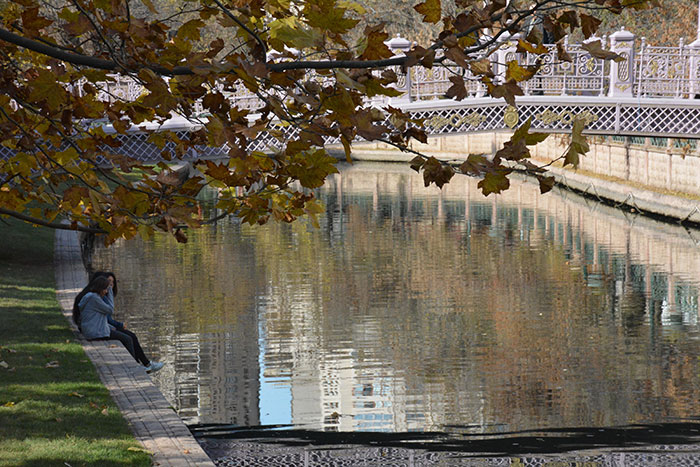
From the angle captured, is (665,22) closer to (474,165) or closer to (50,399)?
(50,399)

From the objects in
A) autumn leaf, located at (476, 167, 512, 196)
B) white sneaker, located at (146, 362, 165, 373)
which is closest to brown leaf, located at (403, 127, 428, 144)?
autumn leaf, located at (476, 167, 512, 196)

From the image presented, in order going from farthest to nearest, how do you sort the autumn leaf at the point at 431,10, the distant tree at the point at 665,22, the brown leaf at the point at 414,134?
the distant tree at the point at 665,22 < the brown leaf at the point at 414,134 < the autumn leaf at the point at 431,10

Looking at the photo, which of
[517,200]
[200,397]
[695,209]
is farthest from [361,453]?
[517,200]

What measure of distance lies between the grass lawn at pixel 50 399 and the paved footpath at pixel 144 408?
0.14 m

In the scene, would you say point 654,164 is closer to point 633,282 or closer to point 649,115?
point 649,115

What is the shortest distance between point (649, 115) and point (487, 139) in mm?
37438

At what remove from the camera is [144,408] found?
412 inches

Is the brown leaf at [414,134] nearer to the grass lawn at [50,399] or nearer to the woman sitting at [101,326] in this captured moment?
the grass lawn at [50,399]

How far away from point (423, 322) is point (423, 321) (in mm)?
94

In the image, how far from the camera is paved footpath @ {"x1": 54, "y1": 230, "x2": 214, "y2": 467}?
8876 mm

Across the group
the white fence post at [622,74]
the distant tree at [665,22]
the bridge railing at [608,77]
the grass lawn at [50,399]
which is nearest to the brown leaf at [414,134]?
the grass lawn at [50,399]

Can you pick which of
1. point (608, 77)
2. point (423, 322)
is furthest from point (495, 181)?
point (608, 77)

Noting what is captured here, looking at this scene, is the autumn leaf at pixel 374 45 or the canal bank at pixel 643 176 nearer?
the autumn leaf at pixel 374 45

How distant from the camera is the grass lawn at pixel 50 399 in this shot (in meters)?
8.61
